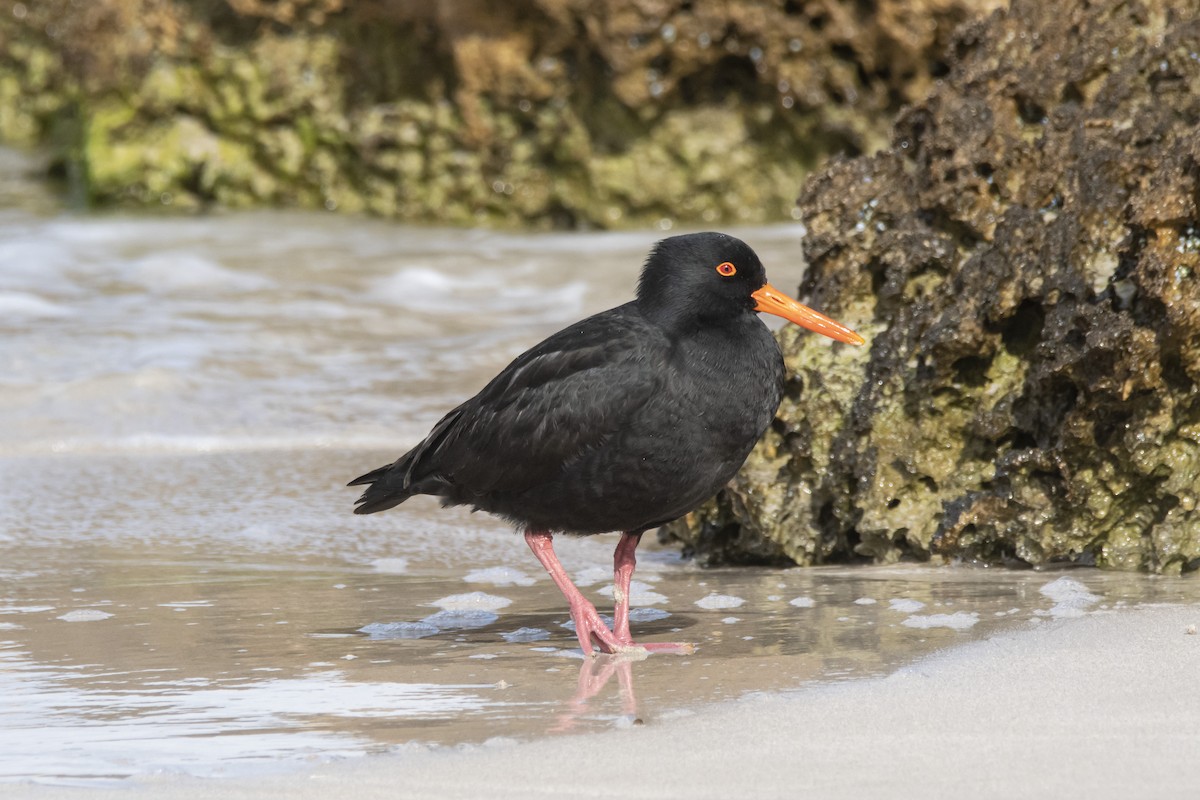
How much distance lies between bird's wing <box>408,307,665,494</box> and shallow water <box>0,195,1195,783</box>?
48 cm

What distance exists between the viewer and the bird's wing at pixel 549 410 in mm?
4309

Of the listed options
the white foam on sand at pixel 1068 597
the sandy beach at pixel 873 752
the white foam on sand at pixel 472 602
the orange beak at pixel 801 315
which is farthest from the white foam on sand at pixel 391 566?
the white foam on sand at pixel 1068 597

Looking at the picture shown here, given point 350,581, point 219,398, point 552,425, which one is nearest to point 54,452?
point 219,398

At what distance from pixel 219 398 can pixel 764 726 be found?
5.22 metres

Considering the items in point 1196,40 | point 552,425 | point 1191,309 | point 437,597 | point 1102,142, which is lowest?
point 437,597

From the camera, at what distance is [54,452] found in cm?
720

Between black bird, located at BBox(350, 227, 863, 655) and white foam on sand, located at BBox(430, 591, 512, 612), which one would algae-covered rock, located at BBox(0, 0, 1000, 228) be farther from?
white foam on sand, located at BBox(430, 591, 512, 612)

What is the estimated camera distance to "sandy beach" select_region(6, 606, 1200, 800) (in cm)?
302

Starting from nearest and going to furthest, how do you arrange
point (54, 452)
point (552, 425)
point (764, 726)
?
point (764, 726), point (552, 425), point (54, 452)

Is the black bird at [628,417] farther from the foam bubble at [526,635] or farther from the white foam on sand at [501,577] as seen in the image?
the white foam on sand at [501,577]

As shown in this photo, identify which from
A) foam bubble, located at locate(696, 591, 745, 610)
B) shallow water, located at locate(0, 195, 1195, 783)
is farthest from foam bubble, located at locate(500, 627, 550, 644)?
foam bubble, located at locate(696, 591, 745, 610)

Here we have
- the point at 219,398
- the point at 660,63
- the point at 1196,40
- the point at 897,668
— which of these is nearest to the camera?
the point at 897,668

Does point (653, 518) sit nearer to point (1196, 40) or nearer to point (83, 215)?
point (1196, 40)

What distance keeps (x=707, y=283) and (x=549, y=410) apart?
0.60m
